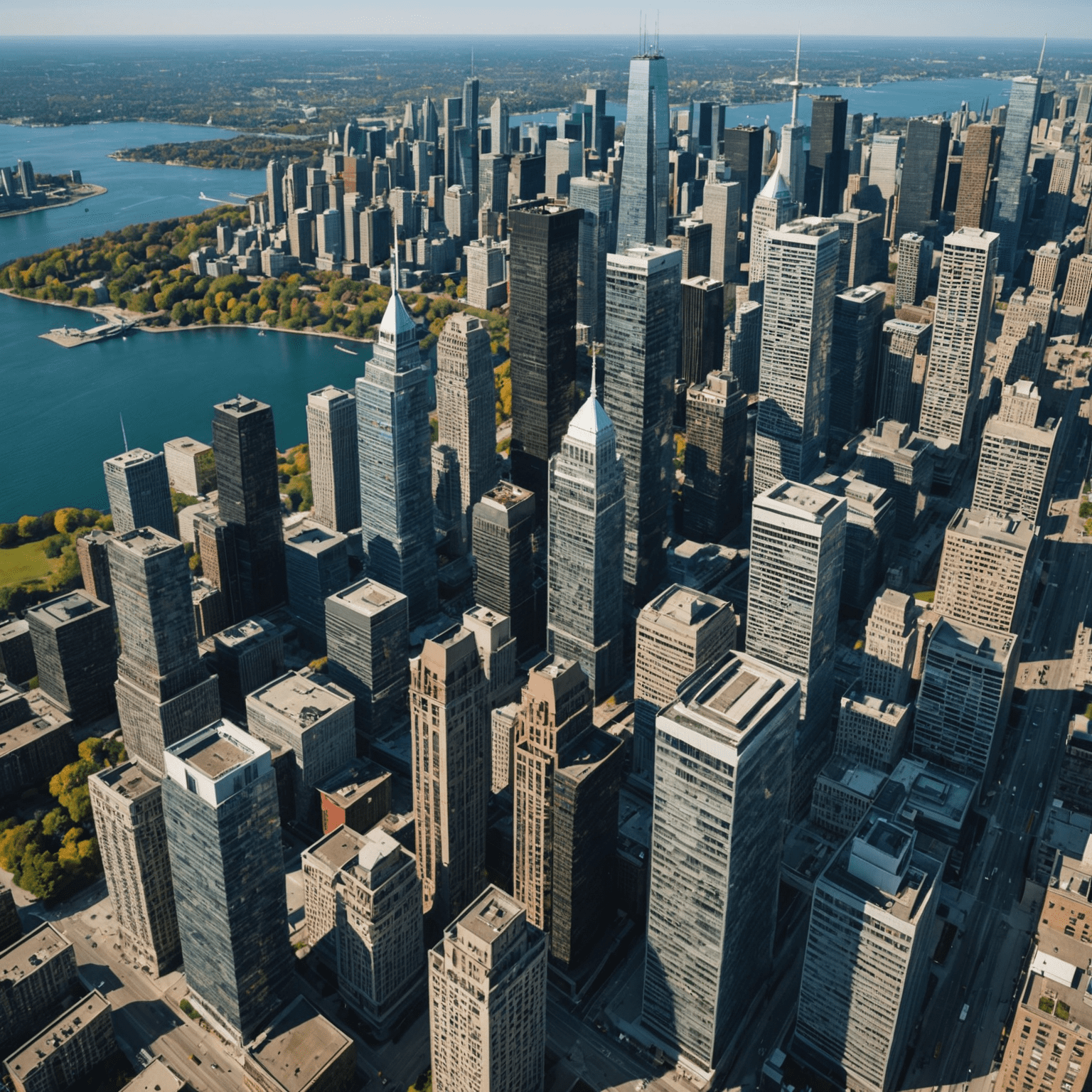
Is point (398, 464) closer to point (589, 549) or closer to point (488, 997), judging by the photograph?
point (589, 549)

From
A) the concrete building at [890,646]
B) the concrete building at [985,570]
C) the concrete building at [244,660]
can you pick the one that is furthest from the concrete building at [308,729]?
the concrete building at [985,570]

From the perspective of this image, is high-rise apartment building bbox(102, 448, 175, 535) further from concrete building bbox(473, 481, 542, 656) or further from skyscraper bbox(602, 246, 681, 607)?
skyscraper bbox(602, 246, 681, 607)

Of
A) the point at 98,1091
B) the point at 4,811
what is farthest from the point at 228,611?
the point at 98,1091

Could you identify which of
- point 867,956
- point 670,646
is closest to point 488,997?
point 867,956

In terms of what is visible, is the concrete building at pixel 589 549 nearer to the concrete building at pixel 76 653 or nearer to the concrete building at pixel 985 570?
the concrete building at pixel 985 570

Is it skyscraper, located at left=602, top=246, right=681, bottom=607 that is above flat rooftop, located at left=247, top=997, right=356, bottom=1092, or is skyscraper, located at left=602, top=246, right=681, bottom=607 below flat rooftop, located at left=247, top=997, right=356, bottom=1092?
above

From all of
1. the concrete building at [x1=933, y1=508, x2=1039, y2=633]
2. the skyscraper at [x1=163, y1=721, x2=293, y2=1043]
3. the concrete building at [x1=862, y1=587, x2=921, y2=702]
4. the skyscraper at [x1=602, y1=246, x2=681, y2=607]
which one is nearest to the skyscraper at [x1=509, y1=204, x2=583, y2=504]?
the skyscraper at [x1=602, y1=246, x2=681, y2=607]
